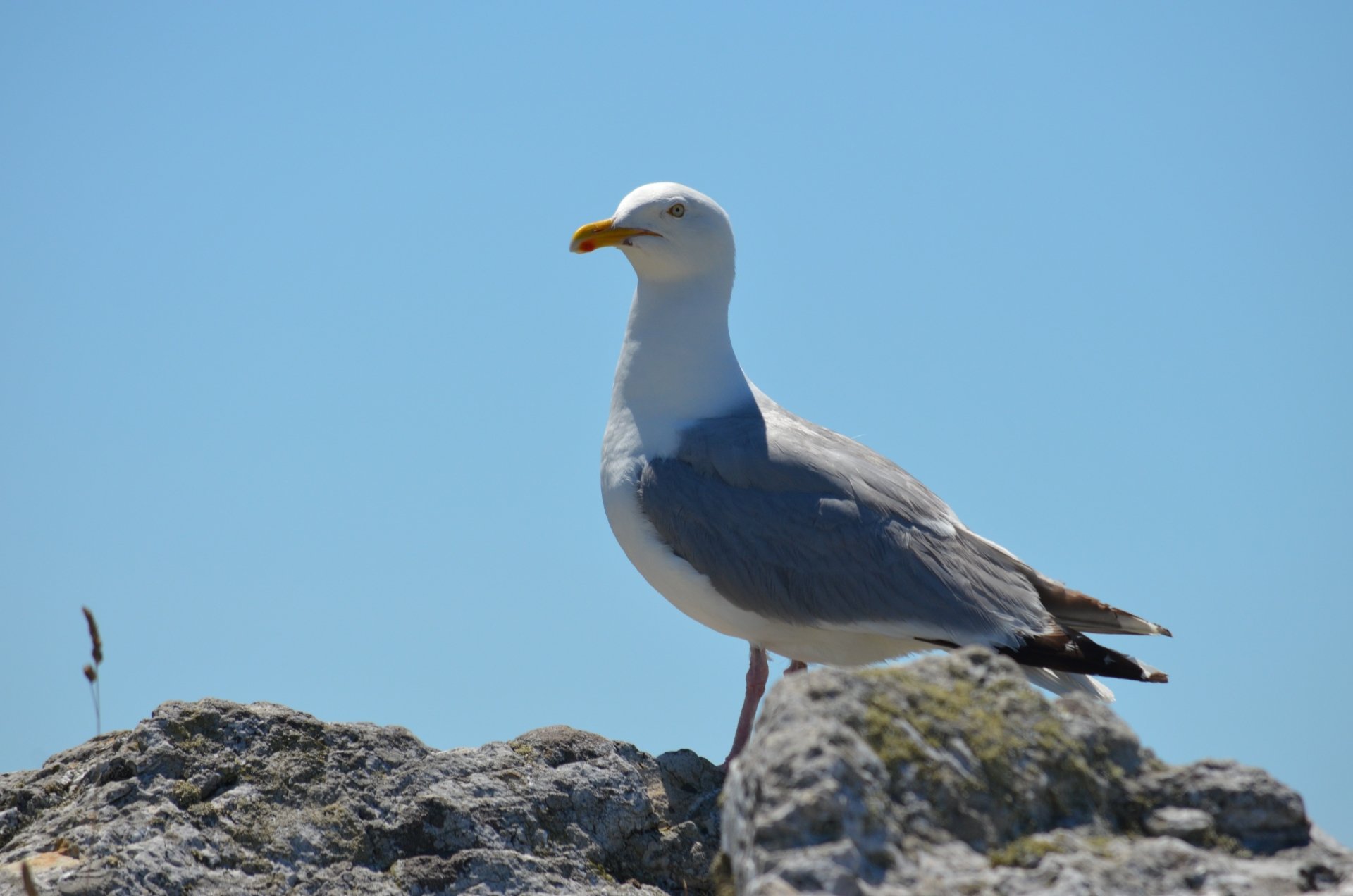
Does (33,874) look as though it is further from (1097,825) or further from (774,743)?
(1097,825)

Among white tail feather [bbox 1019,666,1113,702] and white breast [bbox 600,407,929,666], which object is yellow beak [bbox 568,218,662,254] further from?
white tail feather [bbox 1019,666,1113,702]

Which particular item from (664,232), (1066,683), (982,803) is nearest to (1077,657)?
(1066,683)

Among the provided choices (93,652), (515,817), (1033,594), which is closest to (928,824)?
(93,652)

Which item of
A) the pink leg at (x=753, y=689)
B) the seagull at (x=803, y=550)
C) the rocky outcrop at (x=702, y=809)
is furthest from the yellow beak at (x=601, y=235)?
the rocky outcrop at (x=702, y=809)

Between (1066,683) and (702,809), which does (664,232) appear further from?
(702,809)

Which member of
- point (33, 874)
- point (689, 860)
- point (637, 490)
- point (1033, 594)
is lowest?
point (33, 874)

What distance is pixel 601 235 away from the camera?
8.83m

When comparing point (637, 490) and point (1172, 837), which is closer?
point (1172, 837)

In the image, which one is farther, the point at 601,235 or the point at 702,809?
the point at 601,235

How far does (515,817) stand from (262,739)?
117 centimetres

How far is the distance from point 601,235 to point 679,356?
3.25ft

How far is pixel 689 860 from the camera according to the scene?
592cm

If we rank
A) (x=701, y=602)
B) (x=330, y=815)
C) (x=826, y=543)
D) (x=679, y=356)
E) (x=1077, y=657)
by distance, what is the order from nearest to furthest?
(x=330, y=815) → (x=1077, y=657) → (x=826, y=543) → (x=701, y=602) → (x=679, y=356)

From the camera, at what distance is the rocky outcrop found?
2.83 metres
